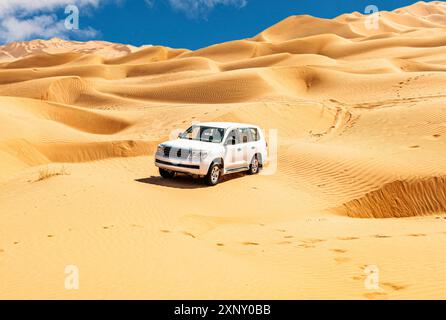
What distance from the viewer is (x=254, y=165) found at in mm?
14195

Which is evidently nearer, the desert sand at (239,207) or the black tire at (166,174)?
the desert sand at (239,207)

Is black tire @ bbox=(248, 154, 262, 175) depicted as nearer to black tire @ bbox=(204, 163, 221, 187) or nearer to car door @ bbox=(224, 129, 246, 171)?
car door @ bbox=(224, 129, 246, 171)

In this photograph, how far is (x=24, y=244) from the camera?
23.5 feet

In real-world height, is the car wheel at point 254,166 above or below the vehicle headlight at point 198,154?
above

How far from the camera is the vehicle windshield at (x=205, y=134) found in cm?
1324

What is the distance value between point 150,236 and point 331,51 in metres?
62.3

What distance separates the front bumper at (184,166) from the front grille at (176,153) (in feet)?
0.25

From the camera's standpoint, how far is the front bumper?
39.7ft

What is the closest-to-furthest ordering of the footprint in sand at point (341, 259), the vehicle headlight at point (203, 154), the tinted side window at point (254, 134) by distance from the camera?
the footprint in sand at point (341, 259) < the vehicle headlight at point (203, 154) < the tinted side window at point (254, 134)

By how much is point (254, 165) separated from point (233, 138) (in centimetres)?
131

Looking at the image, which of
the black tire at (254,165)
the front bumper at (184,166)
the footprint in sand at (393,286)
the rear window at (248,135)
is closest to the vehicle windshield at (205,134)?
the rear window at (248,135)

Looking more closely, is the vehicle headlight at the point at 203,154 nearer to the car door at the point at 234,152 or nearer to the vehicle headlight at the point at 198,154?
the vehicle headlight at the point at 198,154

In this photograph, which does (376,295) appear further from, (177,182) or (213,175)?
(177,182)

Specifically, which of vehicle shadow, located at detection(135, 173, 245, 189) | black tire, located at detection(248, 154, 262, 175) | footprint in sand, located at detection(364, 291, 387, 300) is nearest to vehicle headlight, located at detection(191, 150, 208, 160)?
vehicle shadow, located at detection(135, 173, 245, 189)
